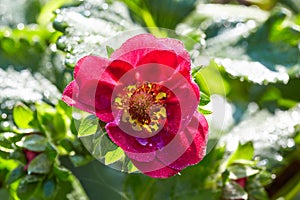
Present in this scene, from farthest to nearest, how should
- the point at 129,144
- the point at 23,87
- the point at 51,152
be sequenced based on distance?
the point at 23,87
the point at 51,152
the point at 129,144

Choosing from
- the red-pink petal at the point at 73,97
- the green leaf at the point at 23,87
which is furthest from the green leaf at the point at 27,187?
the red-pink petal at the point at 73,97

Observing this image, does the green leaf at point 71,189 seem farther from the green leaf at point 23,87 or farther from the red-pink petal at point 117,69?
the red-pink petal at point 117,69

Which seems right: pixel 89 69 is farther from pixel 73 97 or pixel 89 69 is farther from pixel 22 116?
pixel 22 116

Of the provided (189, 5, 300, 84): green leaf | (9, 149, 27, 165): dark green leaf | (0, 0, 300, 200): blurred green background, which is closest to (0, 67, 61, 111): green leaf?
(0, 0, 300, 200): blurred green background

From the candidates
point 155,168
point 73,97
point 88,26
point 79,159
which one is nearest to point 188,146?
point 155,168

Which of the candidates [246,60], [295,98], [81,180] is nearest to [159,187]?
[81,180]

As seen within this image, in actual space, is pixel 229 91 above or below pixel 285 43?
below

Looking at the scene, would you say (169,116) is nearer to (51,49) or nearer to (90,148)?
(90,148)
